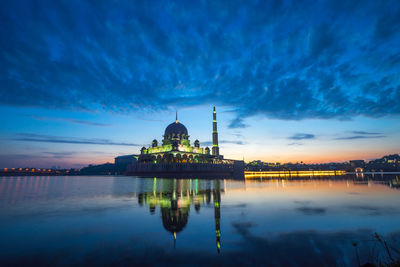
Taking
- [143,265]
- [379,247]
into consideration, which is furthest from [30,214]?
[379,247]

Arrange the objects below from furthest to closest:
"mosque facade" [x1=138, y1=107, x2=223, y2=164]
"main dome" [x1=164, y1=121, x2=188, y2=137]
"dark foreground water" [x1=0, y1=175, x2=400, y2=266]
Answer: "main dome" [x1=164, y1=121, x2=188, y2=137], "mosque facade" [x1=138, y1=107, x2=223, y2=164], "dark foreground water" [x1=0, y1=175, x2=400, y2=266]

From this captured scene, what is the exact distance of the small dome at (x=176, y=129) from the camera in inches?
5297

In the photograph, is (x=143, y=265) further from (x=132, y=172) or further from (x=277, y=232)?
(x=132, y=172)

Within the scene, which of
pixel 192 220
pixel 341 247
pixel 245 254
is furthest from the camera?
pixel 192 220

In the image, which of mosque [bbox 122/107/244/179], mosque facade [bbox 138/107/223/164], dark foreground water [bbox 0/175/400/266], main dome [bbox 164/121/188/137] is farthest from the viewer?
main dome [bbox 164/121/188/137]

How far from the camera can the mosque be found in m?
100

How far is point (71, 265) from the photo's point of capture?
6250mm

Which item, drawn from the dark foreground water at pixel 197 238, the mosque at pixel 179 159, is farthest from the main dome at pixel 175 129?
the dark foreground water at pixel 197 238

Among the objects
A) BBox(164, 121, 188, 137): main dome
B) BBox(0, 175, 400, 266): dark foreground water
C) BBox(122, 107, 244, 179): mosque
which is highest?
Result: BBox(164, 121, 188, 137): main dome

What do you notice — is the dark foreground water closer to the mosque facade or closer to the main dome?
the mosque facade

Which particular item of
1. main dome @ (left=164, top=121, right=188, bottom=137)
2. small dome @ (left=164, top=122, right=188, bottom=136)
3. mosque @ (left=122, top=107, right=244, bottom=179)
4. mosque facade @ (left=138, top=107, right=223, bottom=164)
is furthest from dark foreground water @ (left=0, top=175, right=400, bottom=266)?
small dome @ (left=164, top=122, right=188, bottom=136)

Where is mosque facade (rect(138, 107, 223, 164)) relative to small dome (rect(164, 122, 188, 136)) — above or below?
below

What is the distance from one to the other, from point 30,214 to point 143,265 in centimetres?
1159

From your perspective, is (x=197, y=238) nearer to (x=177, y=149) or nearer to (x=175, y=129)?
(x=177, y=149)
